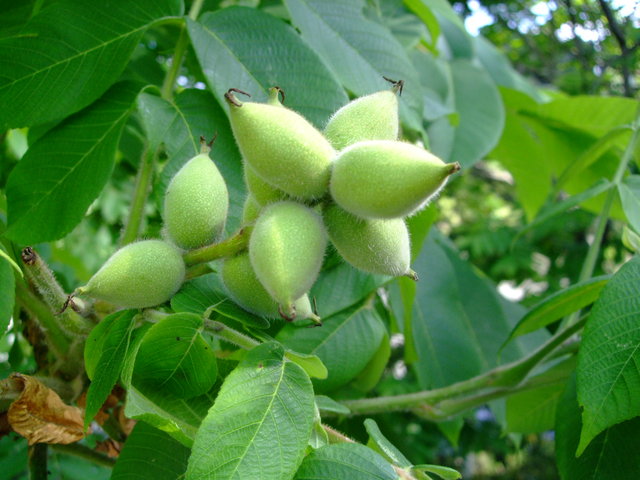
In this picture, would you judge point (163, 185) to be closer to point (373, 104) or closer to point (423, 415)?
point (373, 104)

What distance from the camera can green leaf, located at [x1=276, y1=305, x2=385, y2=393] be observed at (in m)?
1.44

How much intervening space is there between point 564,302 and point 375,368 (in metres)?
0.52

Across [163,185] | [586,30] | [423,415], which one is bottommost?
[586,30]

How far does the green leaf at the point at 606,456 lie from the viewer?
1161 millimetres

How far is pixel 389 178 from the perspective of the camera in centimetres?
83

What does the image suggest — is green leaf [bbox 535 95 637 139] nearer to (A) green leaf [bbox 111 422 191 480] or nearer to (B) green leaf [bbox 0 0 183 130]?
(B) green leaf [bbox 0 0 183 130]

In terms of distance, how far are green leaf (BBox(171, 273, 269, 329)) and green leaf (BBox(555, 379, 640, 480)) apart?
61 cm

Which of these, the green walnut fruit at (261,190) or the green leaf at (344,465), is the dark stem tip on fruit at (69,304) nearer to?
the green walnut fruit at (261,190)

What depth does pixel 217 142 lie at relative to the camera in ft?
4.18

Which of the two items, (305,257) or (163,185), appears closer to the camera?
(305,257)

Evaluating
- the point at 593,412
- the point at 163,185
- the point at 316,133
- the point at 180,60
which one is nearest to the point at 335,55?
the point at 180,60

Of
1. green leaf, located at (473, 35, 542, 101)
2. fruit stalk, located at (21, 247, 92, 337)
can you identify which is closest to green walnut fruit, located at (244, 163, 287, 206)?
fruit stalk, located at (21, 247, 92, 337)

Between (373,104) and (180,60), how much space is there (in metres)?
0.60

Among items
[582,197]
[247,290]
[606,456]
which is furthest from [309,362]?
[582,197]
